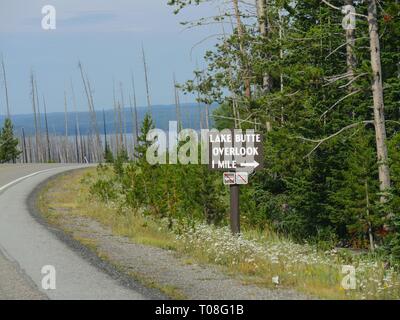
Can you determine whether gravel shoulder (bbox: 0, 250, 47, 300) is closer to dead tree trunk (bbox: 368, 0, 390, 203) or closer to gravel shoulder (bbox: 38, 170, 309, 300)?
gravel shoulder (bbox: 38, 170, 309, 300)

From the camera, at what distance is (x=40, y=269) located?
9.79m

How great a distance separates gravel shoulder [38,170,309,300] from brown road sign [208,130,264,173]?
2.54 meters

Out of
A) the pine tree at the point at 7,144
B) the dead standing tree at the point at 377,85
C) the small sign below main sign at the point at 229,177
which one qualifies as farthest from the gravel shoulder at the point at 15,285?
the pine tree at the point at 7,144

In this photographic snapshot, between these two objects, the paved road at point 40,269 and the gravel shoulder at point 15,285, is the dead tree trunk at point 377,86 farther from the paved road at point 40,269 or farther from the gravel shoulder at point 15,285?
the gravel shoulder at point 15,285

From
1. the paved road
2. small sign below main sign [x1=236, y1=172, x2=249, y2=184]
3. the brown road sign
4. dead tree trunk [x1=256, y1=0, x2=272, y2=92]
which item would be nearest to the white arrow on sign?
the brown road sign

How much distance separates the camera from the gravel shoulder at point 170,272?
8516mm

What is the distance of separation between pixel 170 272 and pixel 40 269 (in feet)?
6.27

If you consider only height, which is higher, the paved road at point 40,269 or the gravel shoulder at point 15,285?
the gravel shoulder at point 15,285

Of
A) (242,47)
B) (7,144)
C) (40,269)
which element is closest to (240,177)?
(40,269)

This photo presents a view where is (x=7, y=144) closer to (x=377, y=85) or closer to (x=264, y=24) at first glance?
(x=264, y=24)

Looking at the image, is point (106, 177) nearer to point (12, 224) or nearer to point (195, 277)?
point (12, 224)

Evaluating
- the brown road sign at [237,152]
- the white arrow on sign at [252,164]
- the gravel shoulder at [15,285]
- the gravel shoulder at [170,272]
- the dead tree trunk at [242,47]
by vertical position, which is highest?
the dead tree trunk at [242,47]

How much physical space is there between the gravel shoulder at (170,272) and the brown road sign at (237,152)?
2.54m
